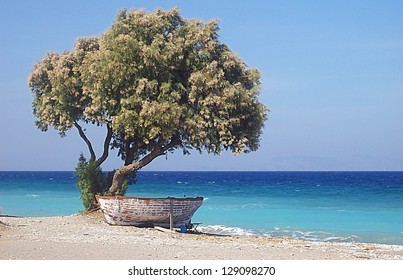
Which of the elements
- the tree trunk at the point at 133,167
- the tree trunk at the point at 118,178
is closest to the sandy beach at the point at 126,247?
the tree trunk at the point at 118,178

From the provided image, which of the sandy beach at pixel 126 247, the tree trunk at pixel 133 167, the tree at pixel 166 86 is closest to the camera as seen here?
the sandy beach at pixel 126 247

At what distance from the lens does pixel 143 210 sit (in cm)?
1453

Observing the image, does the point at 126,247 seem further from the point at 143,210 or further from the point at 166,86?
the point at 166,86

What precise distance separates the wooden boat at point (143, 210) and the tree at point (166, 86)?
4.28 ft

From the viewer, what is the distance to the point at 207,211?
29.3 metres

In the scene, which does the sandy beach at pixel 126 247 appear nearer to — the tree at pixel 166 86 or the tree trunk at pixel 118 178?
the tree trunk at pixel 118 178

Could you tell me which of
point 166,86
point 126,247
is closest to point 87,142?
point 166,86

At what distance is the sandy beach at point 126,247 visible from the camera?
9.89 metres

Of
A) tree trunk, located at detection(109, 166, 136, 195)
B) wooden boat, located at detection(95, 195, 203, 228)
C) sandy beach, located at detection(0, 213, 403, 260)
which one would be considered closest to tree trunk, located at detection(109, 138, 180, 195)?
tree trunk, located at detection(109, 166, 136, 195)

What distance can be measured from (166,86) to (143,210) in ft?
8.81

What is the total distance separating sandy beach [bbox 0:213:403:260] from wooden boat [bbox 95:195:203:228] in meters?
0.29

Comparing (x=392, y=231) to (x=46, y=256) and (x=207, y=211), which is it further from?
(x=46, y=256)
